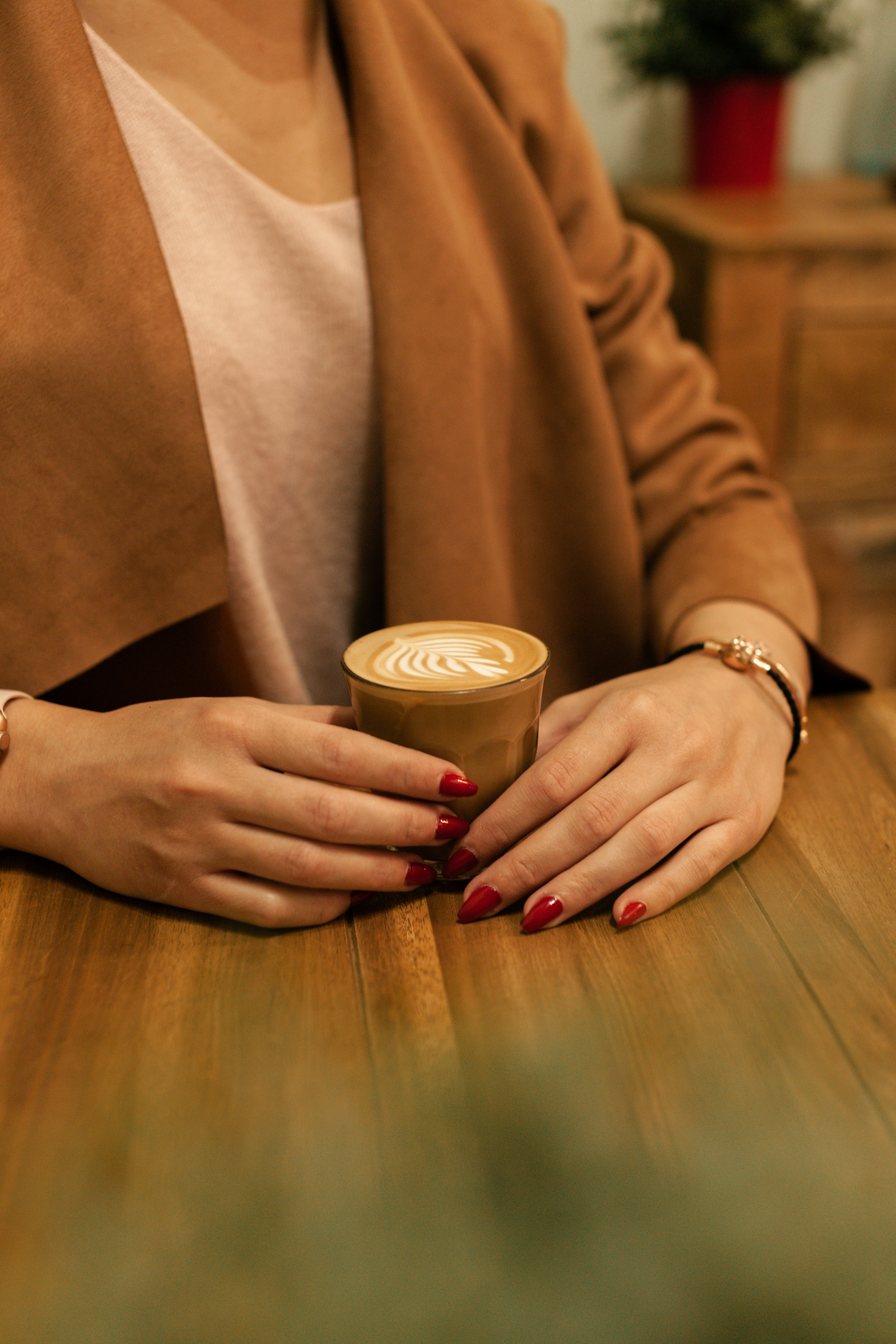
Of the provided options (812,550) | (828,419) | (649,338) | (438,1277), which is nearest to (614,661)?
(649,338)

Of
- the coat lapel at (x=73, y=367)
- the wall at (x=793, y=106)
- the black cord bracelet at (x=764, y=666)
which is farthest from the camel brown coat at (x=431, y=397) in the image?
the wall at (x=793, y=106)

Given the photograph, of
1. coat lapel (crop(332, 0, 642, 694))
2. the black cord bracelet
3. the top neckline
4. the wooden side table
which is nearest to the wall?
the wooden side table

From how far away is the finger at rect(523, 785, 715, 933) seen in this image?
1.80ft

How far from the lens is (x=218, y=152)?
805mm

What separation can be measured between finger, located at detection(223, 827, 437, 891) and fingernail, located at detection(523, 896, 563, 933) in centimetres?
6

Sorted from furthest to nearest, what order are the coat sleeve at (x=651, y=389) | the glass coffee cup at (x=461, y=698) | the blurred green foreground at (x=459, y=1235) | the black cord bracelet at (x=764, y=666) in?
the coat sleeve at (x=651, y=389) → the black cord bracelet at (x=764, y=666) → the glass coffee cup at (x=461, y=698) → the blurred green foreground at (x=459, y=1235)

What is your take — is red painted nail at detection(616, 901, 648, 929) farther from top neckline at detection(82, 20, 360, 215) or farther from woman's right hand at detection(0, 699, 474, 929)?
top neckline at detection(82, 20, 360, 215)

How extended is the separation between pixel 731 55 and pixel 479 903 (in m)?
1.90

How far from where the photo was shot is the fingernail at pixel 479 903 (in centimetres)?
55

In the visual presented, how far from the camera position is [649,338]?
1.03 metres

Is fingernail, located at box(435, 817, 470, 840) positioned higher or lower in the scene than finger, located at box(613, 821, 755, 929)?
higher

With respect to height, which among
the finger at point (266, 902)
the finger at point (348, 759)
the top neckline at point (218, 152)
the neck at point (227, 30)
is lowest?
the finger at point (266, 902)

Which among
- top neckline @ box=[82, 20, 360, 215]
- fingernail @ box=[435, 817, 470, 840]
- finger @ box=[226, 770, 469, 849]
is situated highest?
top neckline @ box=[82, 20, 360, 215]

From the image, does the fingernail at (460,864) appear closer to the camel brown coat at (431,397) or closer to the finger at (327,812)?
the finger at (327,812)
